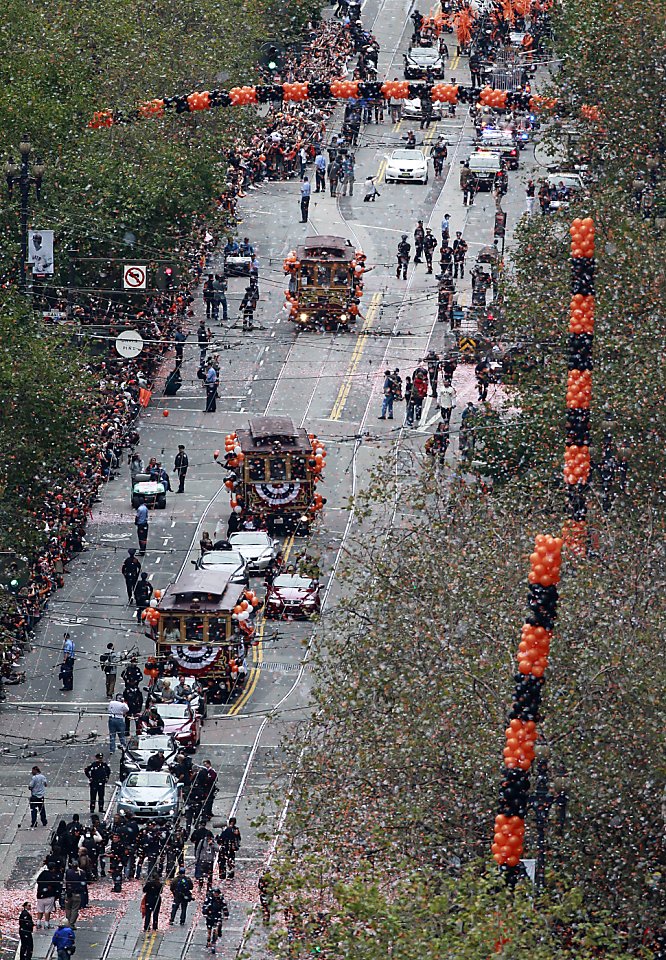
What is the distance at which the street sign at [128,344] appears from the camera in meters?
88.2

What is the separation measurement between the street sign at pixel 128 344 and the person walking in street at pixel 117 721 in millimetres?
22775

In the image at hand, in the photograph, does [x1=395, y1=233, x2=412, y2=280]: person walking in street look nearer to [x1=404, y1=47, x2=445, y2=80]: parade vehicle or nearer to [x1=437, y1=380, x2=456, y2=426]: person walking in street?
[x1=437, y1=380, x2=456, y2=426]: person walking in street

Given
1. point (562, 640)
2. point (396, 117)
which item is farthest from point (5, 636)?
point (396, 117)

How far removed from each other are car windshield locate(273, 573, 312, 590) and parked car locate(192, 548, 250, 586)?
0.91 metres

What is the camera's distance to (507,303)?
3103 inches

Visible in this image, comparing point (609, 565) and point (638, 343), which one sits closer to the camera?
point (609, 565)

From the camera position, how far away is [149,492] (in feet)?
272

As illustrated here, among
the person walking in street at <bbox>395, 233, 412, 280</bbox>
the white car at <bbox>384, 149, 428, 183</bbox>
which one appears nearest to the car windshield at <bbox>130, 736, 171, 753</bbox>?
the person walking in street at <bbox>395, 233, 412, 280</bbox>

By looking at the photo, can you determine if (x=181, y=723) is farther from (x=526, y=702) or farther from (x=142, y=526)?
(x=526, y=702)

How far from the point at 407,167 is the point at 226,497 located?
3236cm

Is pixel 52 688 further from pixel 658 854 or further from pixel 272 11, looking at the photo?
pixel 272 11

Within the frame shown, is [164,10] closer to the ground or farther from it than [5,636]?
farther from it

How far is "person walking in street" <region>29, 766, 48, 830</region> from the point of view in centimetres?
6300

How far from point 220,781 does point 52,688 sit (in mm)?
7593
